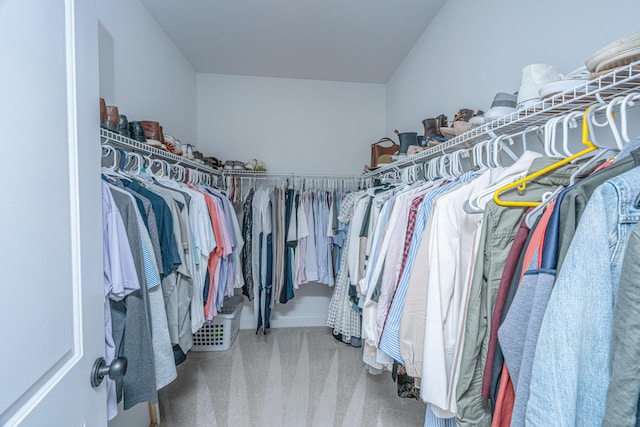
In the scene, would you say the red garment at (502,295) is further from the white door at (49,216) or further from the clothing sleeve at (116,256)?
the clothing sleeve at (116,256)

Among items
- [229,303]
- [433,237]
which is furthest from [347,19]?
[229,303]

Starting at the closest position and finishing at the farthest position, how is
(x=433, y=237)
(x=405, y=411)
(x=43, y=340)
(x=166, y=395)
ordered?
(x=43, y=340) < (x=433, y=237) < (x=405, y=411) < (x=166, y=395)

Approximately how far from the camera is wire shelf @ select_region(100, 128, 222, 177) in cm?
116

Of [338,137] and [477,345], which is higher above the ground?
[338,137]

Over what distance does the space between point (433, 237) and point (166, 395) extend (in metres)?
2.03

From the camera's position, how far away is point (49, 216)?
1.74 feet

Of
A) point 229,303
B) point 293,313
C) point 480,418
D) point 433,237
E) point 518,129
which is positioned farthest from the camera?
point 293,313

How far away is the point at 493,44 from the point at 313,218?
1733 millimetres

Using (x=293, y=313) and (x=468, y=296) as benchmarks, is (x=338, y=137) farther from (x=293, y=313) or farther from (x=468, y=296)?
(x=468, y=296)

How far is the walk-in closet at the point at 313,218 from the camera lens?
1.51 ft

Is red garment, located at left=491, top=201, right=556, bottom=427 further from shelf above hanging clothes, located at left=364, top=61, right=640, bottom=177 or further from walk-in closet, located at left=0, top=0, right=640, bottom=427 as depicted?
shelf above hanging clothes, located at left=364, top=61, right=640, bottom=177

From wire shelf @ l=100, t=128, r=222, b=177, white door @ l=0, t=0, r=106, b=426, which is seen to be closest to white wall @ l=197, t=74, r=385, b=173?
wire shelf @ l=100, t=128, r=222, b=177

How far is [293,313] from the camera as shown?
306 centimetres

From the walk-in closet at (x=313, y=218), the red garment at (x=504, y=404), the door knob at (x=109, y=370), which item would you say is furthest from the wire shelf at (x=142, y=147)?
the red garment at (x=504, y=404)
